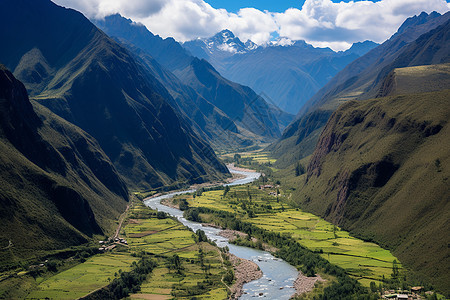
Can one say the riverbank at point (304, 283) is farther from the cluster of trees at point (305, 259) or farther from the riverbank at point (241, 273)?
the riverbank at point (241, 273)

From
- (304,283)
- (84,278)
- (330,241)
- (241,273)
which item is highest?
(330,241)

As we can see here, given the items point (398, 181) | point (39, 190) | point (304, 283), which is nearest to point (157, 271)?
point (304, 283)

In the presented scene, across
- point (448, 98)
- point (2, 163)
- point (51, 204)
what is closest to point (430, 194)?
point (448, 98)

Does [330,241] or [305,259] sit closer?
[305,259]

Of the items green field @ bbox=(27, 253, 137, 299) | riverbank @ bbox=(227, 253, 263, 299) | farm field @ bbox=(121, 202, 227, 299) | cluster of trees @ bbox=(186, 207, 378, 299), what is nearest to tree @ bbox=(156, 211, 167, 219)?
farm field @ bbox=(121, 202, 227, 299)

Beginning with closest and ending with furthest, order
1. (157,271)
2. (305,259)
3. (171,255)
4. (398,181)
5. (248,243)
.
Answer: (157,271)
(305,259)
(171,255)
(398,181)
(248,243)

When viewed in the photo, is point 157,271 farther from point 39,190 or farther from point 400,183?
point 400,183

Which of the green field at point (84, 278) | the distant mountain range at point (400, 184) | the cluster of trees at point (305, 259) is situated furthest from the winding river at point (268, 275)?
the green field at point (84, 278)
